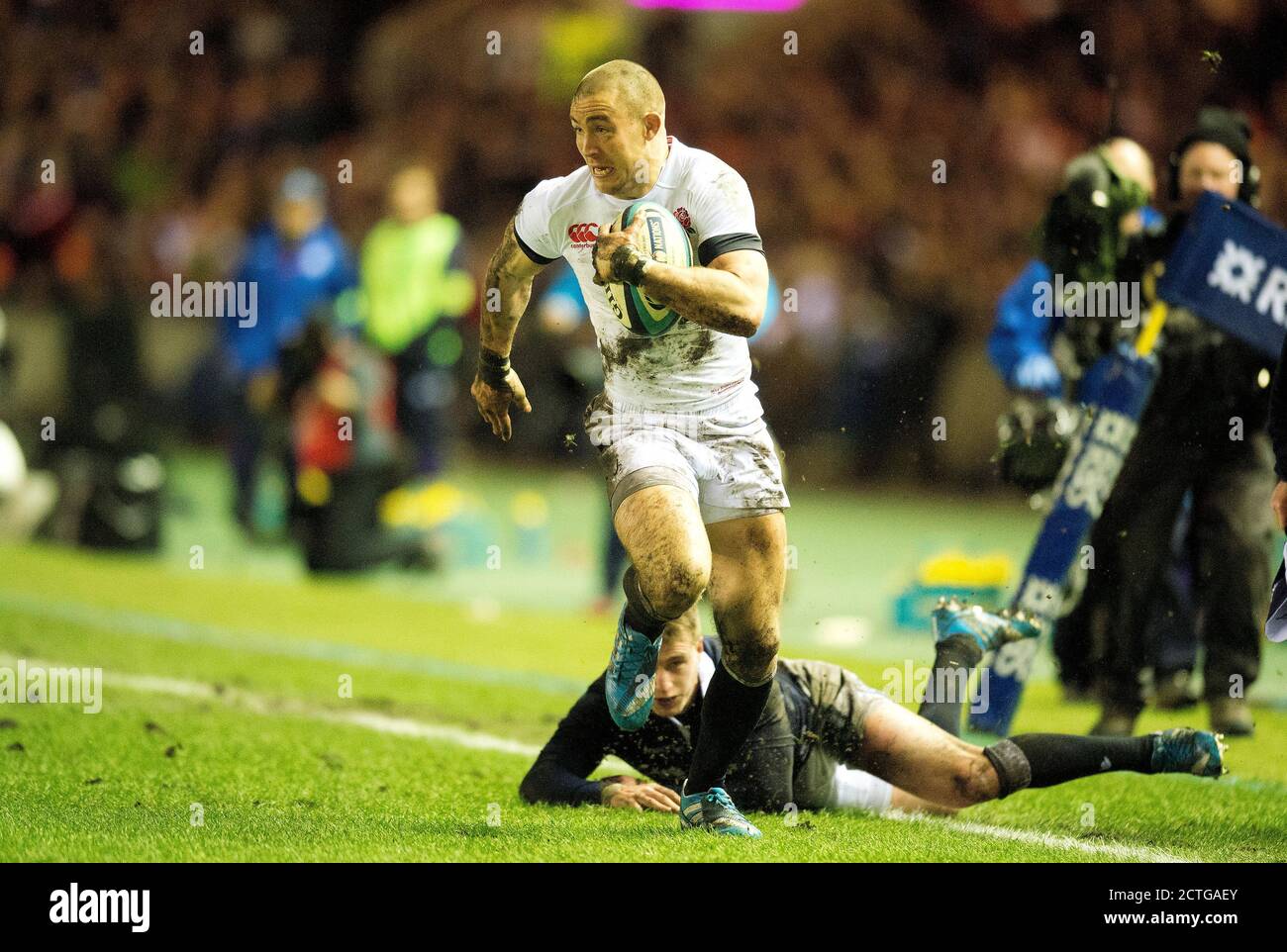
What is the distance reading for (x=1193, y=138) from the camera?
7.23 m

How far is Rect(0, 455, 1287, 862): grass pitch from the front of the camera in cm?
525

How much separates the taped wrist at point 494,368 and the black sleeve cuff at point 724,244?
0.86 metres

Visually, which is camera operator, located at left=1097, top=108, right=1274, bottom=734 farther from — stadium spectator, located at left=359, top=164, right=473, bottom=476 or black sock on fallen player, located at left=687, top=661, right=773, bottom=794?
stadium spectator, located at left=359, top=164, right=473, bottom=476

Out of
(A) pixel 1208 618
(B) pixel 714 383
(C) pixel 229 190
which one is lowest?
(A) pixel 1208 618

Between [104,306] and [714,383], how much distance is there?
13.0m

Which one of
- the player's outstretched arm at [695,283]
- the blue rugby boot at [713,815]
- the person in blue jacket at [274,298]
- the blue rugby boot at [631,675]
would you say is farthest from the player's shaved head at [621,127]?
the person in blue jacket at [274,298]

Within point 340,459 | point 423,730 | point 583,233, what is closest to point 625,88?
point 583,233

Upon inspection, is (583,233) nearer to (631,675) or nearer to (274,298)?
(631,675)

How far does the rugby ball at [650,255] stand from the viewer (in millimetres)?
5098

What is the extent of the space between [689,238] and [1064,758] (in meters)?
2.00

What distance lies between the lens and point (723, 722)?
5.40 m
